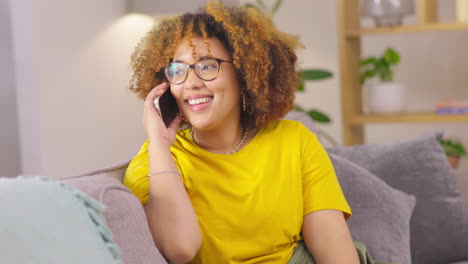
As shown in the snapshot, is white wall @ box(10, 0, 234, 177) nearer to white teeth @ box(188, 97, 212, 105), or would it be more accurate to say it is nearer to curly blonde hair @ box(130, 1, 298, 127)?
curly blonde hair @ box(130, 1, 298, 127)

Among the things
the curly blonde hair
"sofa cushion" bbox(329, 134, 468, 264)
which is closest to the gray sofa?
"sofa cushion" bbox(329, 134, 468, 264)

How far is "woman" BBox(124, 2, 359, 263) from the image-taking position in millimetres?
1483

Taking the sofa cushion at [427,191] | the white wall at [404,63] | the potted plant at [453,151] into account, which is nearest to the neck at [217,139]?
the sofa cushion at [427,191]

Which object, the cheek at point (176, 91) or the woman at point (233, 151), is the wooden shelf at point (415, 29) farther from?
the cheek at point (176, 91)

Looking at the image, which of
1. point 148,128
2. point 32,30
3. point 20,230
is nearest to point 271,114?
point 148,128

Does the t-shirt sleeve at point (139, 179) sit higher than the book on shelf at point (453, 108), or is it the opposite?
the t-shirt sleeve at point (139, 179)

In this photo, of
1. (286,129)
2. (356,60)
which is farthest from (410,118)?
(286,129)

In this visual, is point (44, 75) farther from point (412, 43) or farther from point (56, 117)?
point (412, 43)

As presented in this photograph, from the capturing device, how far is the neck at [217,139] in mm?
1582

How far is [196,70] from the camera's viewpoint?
147 cm

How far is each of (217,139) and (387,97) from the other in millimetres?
2451

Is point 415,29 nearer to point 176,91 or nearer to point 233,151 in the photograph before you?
point 233,151

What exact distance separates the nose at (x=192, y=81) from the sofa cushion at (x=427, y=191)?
893mm

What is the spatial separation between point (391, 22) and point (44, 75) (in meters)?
1.83
